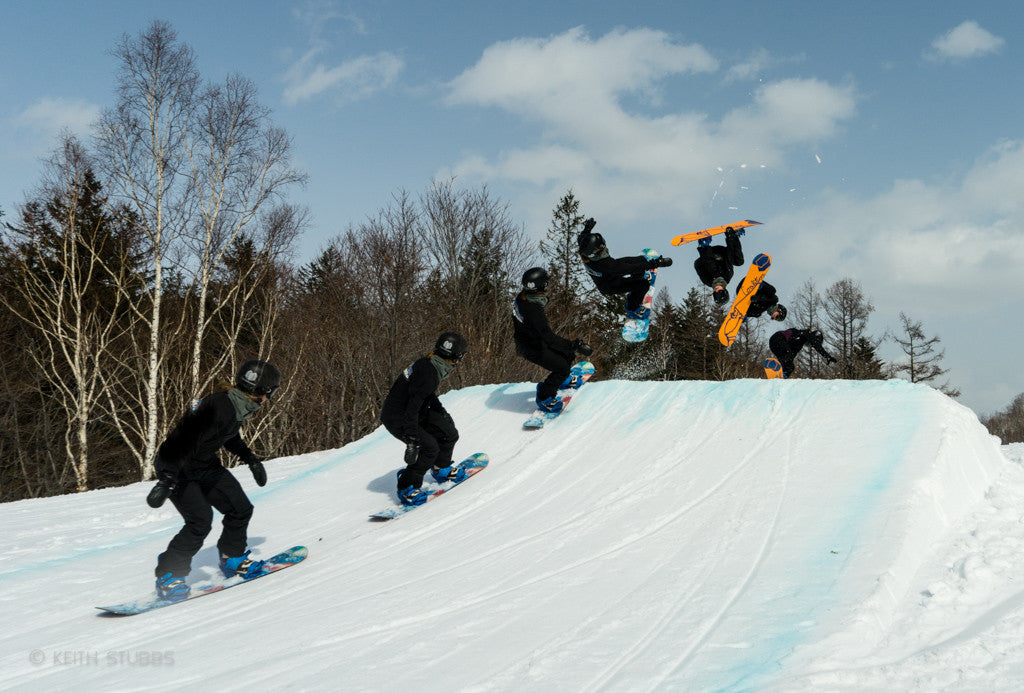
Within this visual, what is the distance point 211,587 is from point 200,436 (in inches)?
47.8

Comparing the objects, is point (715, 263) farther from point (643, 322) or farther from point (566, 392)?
point (566, 392)

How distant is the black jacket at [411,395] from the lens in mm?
6293

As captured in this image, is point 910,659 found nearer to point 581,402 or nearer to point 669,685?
point 669,685

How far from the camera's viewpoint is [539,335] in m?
7.80

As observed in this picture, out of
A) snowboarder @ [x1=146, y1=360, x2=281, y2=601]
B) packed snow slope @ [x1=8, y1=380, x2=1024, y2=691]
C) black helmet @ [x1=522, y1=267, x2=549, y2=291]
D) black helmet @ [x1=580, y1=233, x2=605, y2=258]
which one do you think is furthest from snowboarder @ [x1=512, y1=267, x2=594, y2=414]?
snowboarder @ [x1=146, y1=360, x2=281, y2=601]

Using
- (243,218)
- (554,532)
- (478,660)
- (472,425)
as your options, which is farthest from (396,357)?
(478,660)

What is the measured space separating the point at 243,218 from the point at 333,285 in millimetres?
7200

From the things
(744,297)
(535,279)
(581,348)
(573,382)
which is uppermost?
(535,279)

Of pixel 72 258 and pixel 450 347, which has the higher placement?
pixel 72 258

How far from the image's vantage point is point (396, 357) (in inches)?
898

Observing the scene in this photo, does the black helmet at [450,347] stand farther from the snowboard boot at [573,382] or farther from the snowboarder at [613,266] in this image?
the snowboarder at [613,266]

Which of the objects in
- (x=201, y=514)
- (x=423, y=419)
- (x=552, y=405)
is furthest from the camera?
(x=552, y=405)

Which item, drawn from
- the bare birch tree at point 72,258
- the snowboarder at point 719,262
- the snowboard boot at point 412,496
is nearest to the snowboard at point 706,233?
the snowboarder at point 719,262

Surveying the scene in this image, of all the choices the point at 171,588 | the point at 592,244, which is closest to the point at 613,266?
the point at 592,244
